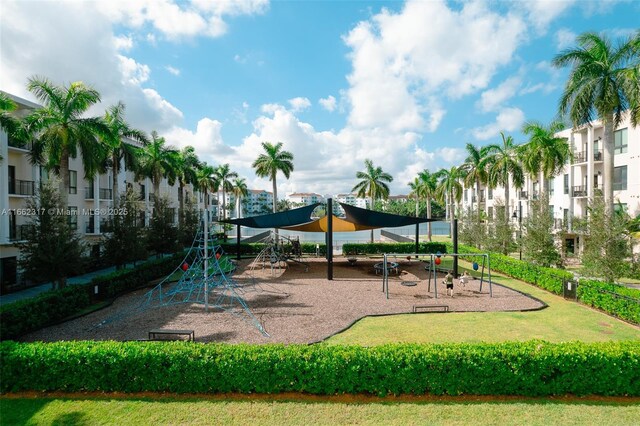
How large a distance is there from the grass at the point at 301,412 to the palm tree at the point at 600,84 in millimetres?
14505

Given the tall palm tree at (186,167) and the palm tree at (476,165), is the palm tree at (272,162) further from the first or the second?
the palm tree at (476,165)

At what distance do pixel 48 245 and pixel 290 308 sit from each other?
11570 mm

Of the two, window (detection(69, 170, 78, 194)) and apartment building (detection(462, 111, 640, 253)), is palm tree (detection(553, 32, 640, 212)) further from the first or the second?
window (detection(69, 170, 78, 194))

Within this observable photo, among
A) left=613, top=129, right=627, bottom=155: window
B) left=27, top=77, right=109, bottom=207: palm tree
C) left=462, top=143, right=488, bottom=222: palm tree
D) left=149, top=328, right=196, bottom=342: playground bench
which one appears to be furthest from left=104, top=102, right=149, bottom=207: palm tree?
left=613, top=129, right=627, bottom=155: window

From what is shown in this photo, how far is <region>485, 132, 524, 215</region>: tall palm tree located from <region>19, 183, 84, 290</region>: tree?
1294 inches

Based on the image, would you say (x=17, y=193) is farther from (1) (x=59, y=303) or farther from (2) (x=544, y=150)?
(2) (x=544, y=150)

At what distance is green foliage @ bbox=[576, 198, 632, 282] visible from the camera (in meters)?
15.3

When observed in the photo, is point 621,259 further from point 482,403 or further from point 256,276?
point 256,276

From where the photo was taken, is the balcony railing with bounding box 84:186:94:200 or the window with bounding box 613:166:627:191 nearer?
the window with bounding box 613:166:627:191

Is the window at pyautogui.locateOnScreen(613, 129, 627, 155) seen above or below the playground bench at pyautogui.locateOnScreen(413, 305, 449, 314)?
above

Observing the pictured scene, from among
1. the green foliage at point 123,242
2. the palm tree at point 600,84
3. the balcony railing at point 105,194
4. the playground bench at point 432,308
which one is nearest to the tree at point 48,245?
the green foliage at point 123,242

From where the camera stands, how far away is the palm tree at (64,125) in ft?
58.5

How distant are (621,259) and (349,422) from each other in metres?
15.7

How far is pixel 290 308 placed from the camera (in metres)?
15.0
